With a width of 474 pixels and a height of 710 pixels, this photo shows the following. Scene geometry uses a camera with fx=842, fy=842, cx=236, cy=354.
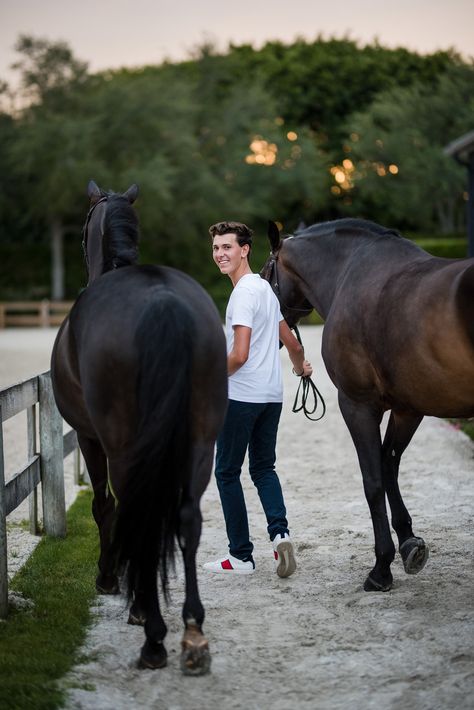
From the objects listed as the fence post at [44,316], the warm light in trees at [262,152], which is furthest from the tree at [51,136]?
the warm light in trees at [262,152]

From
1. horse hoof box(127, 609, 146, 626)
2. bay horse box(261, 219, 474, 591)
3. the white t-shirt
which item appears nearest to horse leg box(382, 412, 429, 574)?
bay horse box(261, 219, 474, 591)

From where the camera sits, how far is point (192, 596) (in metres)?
3.31

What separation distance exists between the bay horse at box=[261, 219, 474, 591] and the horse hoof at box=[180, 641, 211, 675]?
52.0 inches

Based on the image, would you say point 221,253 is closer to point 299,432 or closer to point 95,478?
point 95,478

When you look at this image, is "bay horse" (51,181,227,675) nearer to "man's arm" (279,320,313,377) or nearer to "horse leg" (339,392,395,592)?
"horse leg" (339,392,395,592)

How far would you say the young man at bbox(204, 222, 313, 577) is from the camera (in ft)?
14.7

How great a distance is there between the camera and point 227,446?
15.1 feet

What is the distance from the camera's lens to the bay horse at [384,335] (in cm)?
397

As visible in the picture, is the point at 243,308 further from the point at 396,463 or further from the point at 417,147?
the point at 417,147

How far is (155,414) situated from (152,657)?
0.98 m

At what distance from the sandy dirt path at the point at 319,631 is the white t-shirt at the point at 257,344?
1031 mm

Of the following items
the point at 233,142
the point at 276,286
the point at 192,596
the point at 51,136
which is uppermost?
the point at 233,142

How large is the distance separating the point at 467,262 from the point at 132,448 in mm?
1823

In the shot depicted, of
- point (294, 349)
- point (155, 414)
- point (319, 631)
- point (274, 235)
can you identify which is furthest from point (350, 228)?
point (319, 631)
